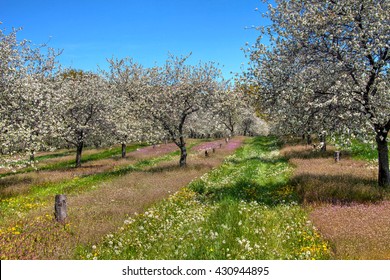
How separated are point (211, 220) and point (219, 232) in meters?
1.58

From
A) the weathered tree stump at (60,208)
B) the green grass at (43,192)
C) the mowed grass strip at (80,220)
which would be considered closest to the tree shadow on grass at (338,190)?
the mowed grass strip at (80,220)

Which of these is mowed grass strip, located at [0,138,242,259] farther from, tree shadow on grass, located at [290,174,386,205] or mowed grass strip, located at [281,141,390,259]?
mowed grass strip, located at [281,141,390,259]

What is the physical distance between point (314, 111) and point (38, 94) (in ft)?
65.9

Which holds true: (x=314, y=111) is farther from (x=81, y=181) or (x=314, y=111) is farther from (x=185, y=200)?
(x=81, y=181)

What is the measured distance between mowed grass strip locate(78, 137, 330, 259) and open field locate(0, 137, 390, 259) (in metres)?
0.04

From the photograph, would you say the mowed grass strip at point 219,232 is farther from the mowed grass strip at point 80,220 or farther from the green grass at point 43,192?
the green grass at point 43,192

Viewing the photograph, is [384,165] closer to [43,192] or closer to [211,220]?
[211,220]

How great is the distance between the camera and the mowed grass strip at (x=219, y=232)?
9219mm

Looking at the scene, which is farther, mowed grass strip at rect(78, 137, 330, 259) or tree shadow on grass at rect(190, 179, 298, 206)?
tree shadow on grass at rect(190, 179, 298, 206)

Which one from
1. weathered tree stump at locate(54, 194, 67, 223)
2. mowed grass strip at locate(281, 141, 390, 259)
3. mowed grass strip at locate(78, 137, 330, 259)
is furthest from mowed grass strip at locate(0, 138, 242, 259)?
mowed grass strip at locate(281, 141, 390, 259)

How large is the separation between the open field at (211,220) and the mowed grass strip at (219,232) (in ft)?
0.13

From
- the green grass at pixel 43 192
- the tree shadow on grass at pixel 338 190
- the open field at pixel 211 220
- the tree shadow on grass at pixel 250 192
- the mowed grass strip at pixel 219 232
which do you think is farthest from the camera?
the green grass at pixel 43 192

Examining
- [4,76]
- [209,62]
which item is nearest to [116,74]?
[209,62]

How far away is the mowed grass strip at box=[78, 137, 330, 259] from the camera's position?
9.22 m
